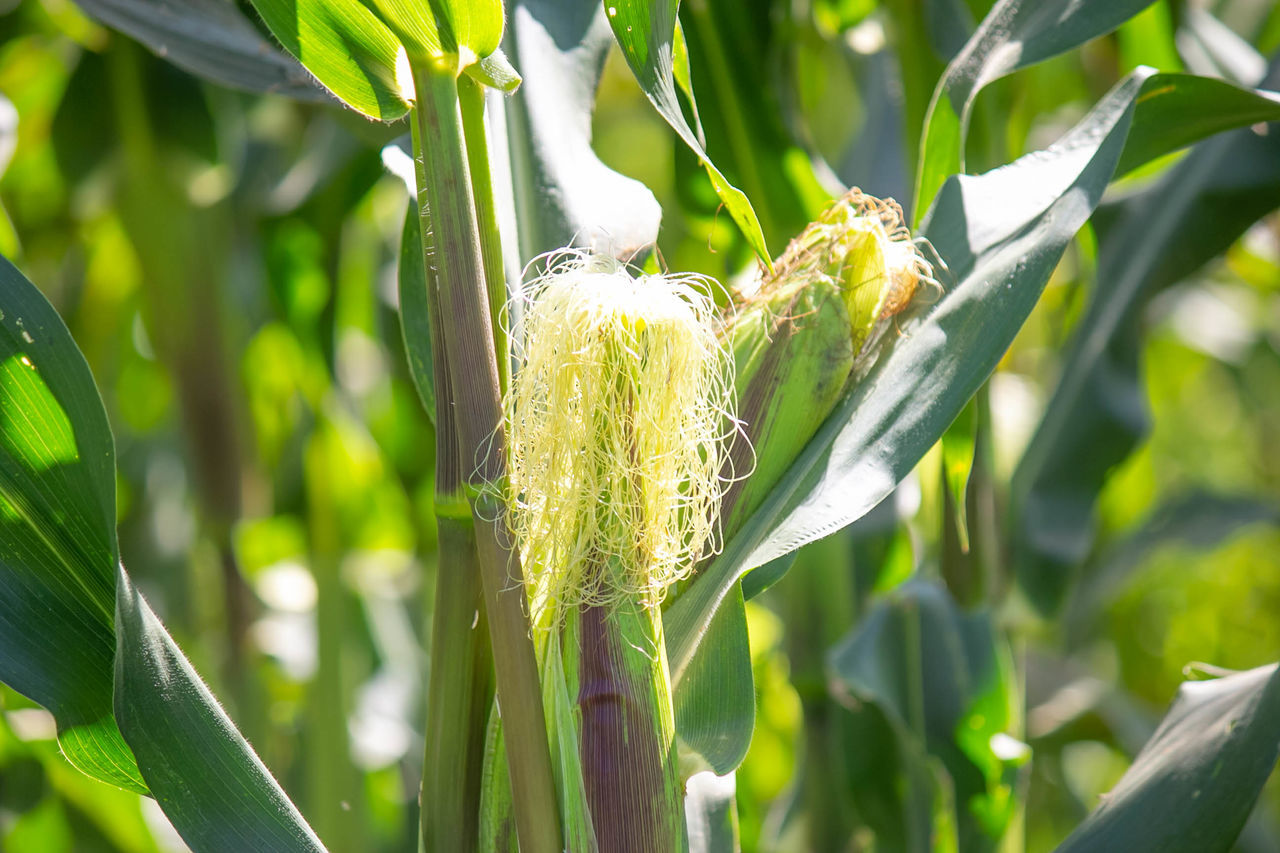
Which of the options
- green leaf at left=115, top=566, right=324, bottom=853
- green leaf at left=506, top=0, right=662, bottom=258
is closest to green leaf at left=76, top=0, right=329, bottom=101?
green leaf at left=506, top=0, right=662, bottom=258

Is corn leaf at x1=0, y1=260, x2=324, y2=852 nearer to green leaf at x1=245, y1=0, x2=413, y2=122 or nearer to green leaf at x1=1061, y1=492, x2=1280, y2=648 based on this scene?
green leaf at x1=245, y1=0, x2=413, y2=122

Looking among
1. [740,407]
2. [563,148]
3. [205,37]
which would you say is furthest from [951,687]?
[205,37]

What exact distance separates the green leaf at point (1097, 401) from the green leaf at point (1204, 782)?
0.35 m

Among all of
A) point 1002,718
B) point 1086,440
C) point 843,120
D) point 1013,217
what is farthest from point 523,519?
point 843,120

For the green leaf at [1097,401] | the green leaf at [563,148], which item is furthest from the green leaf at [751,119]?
the green leaf at [1097,401]

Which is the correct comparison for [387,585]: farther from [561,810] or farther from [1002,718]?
[561,810]

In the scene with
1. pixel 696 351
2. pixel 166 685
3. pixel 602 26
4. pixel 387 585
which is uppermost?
pixel 602 26

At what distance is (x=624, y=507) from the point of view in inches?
19.5

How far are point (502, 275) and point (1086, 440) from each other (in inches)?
30.8

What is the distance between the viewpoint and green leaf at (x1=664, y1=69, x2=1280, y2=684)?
525 millimetres

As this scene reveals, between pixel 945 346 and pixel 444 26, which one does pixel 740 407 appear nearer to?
pixel 945 346

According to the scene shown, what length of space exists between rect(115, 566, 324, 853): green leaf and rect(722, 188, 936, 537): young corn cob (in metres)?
0.28

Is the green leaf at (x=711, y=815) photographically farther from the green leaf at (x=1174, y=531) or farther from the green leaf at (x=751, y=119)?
the green leaf at (x=1174, y=531)

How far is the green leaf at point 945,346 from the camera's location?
525 millimetres
